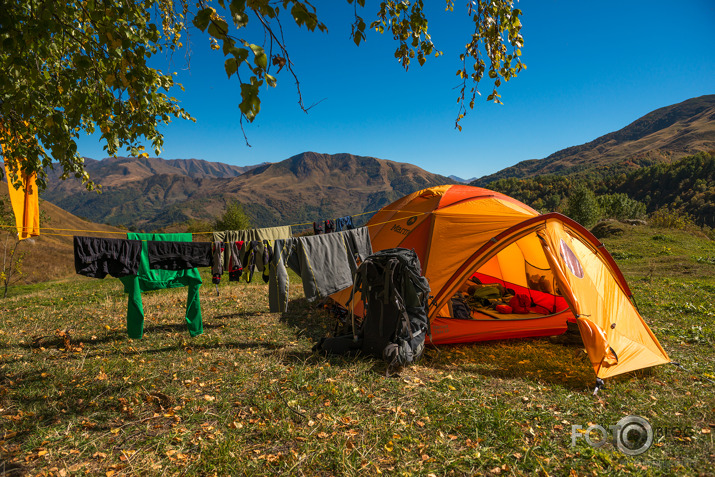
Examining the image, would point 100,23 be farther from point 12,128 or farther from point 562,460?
point 562,460

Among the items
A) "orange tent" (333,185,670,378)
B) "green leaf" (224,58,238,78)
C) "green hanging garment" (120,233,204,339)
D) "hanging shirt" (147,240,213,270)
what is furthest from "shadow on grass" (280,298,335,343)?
"green leaf" (224,58,238,78)

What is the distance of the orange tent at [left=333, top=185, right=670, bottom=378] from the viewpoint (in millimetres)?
5371

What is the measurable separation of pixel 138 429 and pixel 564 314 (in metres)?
7.54

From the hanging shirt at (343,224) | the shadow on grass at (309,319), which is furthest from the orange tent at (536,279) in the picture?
the hanging shirt at (343,224)

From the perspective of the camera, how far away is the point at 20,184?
575cm

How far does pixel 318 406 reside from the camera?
14.4 ft

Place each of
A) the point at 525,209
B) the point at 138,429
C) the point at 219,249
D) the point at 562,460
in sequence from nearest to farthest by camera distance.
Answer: the point at 562,460 < the point at 138,429 < the point at 219,249 < the point at 525,209

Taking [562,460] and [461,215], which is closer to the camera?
[562,460]

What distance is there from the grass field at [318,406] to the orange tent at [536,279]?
1.35 feet

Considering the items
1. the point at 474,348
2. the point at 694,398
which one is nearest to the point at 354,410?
the point at 474,348

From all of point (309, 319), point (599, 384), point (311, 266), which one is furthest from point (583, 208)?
point (311, 266)

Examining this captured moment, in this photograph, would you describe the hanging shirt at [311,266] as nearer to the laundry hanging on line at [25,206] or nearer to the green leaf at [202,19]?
the laundry hanging on line at [25,206]

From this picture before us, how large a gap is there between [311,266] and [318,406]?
285 cm

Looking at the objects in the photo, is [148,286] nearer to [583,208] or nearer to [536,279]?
[536,279]
